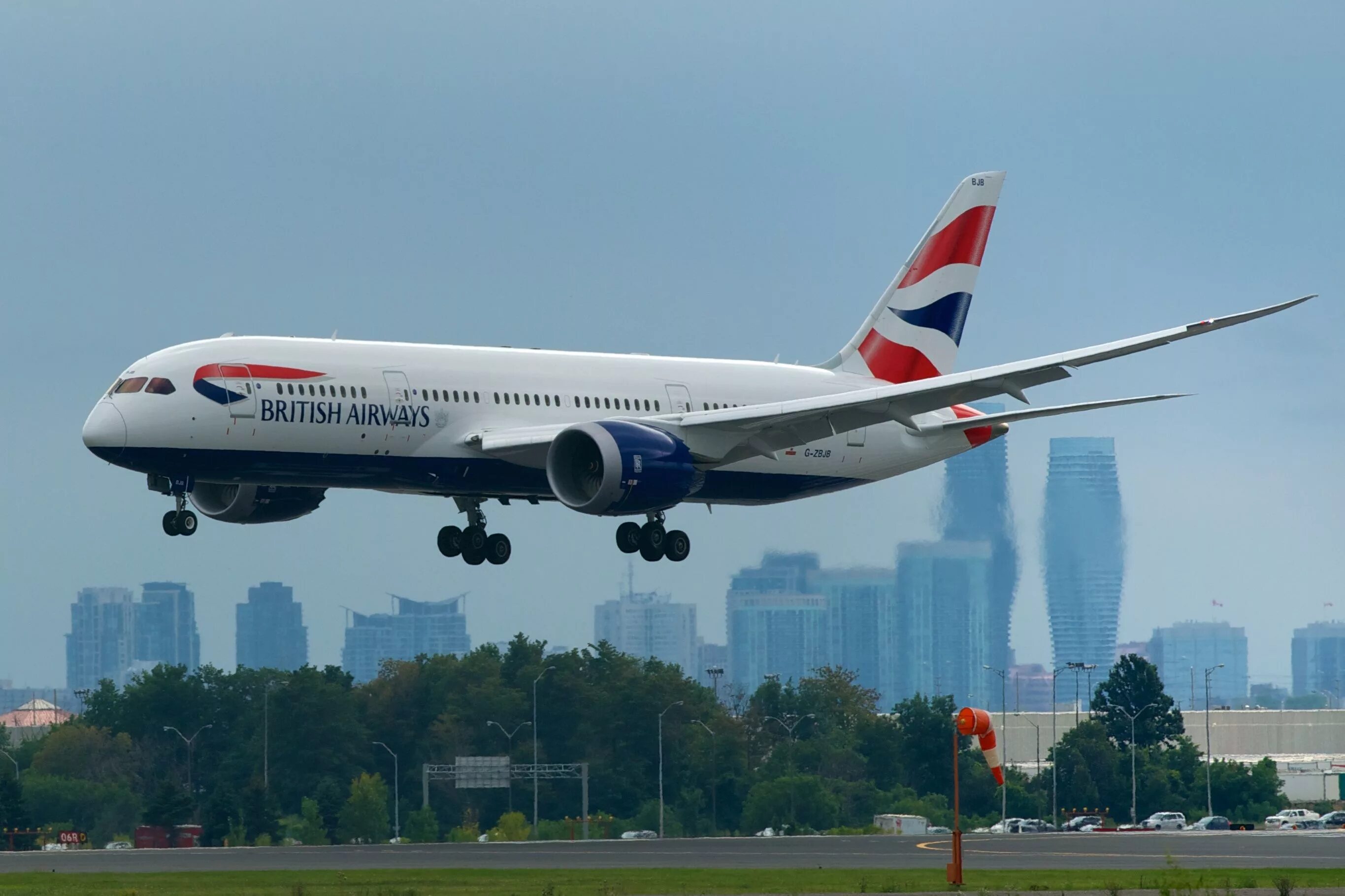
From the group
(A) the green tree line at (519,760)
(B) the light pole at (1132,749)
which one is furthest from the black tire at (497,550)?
(B) the light pole at (1132,749)

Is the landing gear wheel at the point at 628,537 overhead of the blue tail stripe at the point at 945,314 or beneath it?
beneath

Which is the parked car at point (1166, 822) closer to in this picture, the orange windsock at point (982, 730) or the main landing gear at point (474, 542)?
the main landing gear at point (474, 542)

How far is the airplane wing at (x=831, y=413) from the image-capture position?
60094 mm

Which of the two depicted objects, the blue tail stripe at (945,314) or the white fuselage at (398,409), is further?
the blue tail stripe at (945,314)

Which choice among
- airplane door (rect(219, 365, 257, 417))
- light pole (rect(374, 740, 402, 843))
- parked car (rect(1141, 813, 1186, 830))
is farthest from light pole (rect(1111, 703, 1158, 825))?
airplane door (rect(219, 365, 257, 417))

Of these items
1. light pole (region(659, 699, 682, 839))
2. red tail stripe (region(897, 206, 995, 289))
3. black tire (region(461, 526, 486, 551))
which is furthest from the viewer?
light pole (region(659, 699, 682, 839))

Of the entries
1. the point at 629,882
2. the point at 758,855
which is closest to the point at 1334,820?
the point at 758,855

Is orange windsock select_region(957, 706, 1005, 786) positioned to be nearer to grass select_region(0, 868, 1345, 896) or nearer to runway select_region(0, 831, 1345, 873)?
grass select_region(0, 868, 1345, 896)

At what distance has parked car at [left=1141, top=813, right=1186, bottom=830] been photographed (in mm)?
152875

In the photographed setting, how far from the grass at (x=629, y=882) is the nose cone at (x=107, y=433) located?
1222cm

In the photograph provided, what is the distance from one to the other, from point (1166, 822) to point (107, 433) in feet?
369

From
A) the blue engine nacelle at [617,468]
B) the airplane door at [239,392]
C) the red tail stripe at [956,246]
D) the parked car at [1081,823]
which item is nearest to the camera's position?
the airplane door at [239,392]

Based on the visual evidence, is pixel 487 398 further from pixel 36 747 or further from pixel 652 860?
pixel 36 747

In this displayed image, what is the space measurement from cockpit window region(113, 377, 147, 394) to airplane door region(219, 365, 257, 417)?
7.23ft
